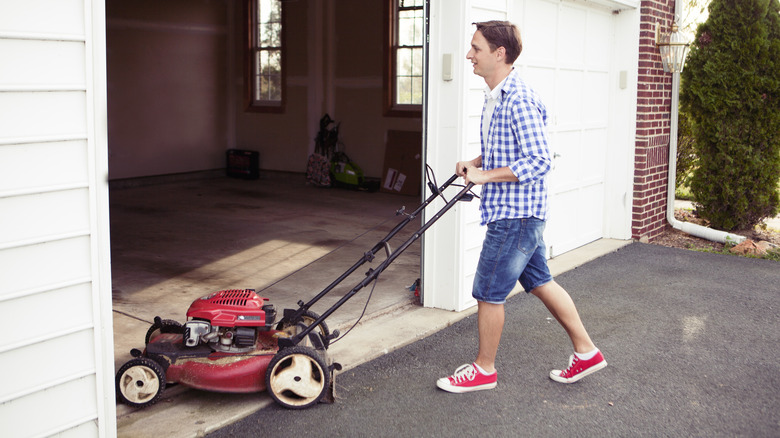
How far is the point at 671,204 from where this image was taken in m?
9.82

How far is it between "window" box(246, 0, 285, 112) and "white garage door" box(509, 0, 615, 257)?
7209 millimetres

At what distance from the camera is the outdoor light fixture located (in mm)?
8992

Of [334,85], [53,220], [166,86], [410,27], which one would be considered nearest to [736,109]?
[410,27]

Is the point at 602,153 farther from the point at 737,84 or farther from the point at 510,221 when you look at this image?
the point at 510,221

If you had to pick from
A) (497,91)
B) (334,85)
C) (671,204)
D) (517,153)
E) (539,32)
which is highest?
(539,32)

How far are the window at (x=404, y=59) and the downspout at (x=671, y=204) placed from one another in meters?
4.55

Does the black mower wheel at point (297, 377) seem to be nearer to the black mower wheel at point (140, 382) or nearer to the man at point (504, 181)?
the black mower wheel at point (140, 382)

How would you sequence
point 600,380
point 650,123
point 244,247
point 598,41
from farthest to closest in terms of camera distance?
point 650,123 < point 598,41 < point 244,247 < point 600,380

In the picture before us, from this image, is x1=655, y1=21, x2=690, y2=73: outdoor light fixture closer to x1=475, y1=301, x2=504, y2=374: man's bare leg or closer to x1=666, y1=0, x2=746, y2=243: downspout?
x1=666, y1=0, x2=746, y2=243: downspout

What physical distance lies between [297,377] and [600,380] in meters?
1.79

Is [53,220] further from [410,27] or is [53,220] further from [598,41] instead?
[410,27]

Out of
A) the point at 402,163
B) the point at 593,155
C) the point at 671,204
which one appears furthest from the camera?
the point at 402,163

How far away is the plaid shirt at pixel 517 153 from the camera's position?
403cm

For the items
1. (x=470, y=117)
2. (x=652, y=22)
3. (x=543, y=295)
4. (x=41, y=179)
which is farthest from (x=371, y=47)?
(x=41, y=179)
